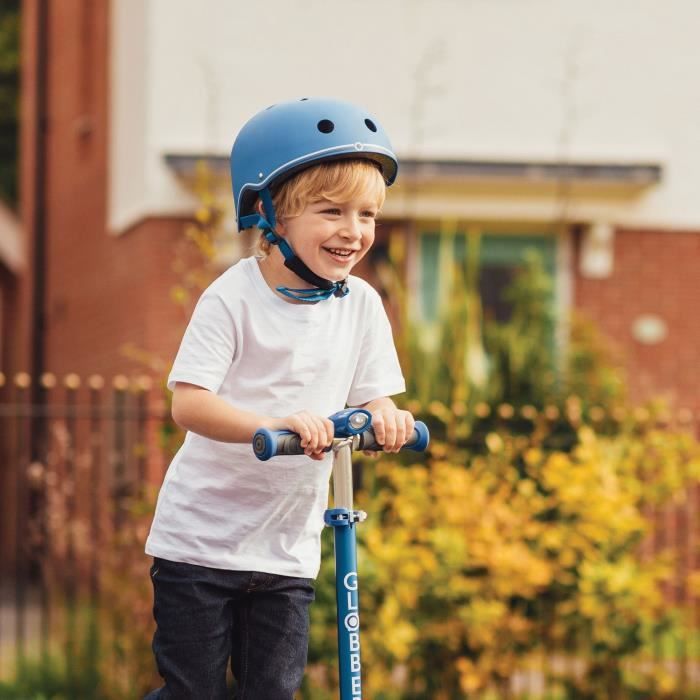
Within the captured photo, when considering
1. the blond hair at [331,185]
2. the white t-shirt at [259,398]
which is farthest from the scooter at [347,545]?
the blond hair at [331,185]

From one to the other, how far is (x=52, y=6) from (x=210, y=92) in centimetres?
558

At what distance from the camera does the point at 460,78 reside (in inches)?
420

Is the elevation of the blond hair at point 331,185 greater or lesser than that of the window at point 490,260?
lesser

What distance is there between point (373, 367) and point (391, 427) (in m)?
0.45

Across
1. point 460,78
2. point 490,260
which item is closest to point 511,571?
point 490,260

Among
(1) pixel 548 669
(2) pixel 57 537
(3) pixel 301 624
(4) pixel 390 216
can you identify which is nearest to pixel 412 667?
(1) pixel 548 669

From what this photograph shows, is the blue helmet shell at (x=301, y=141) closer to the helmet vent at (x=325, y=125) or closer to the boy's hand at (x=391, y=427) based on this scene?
the helmet vent at (x=325, y=125)

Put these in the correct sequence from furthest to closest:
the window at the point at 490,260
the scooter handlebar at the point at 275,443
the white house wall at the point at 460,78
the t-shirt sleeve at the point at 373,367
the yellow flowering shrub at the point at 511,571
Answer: the window at the point at 490,260
the white house wall at the point at 460,78
the yellow flowering shrub at the point at 511,571
the t-shirt sleeve at the point at 373,367
the scooter handlebar at the point at 275,443

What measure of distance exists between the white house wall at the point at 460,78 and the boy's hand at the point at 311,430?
7.39 meters

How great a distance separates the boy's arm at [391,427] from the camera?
3281mm

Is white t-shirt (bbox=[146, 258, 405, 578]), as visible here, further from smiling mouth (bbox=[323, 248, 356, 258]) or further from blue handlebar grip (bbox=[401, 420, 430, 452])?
blue handlebar grip (bbox=[401, 420, 430, 452])

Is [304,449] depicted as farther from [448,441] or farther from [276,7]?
[276,7]

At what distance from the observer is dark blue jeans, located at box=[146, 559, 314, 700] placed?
11.8 feet

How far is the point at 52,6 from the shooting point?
15234 millimetres
